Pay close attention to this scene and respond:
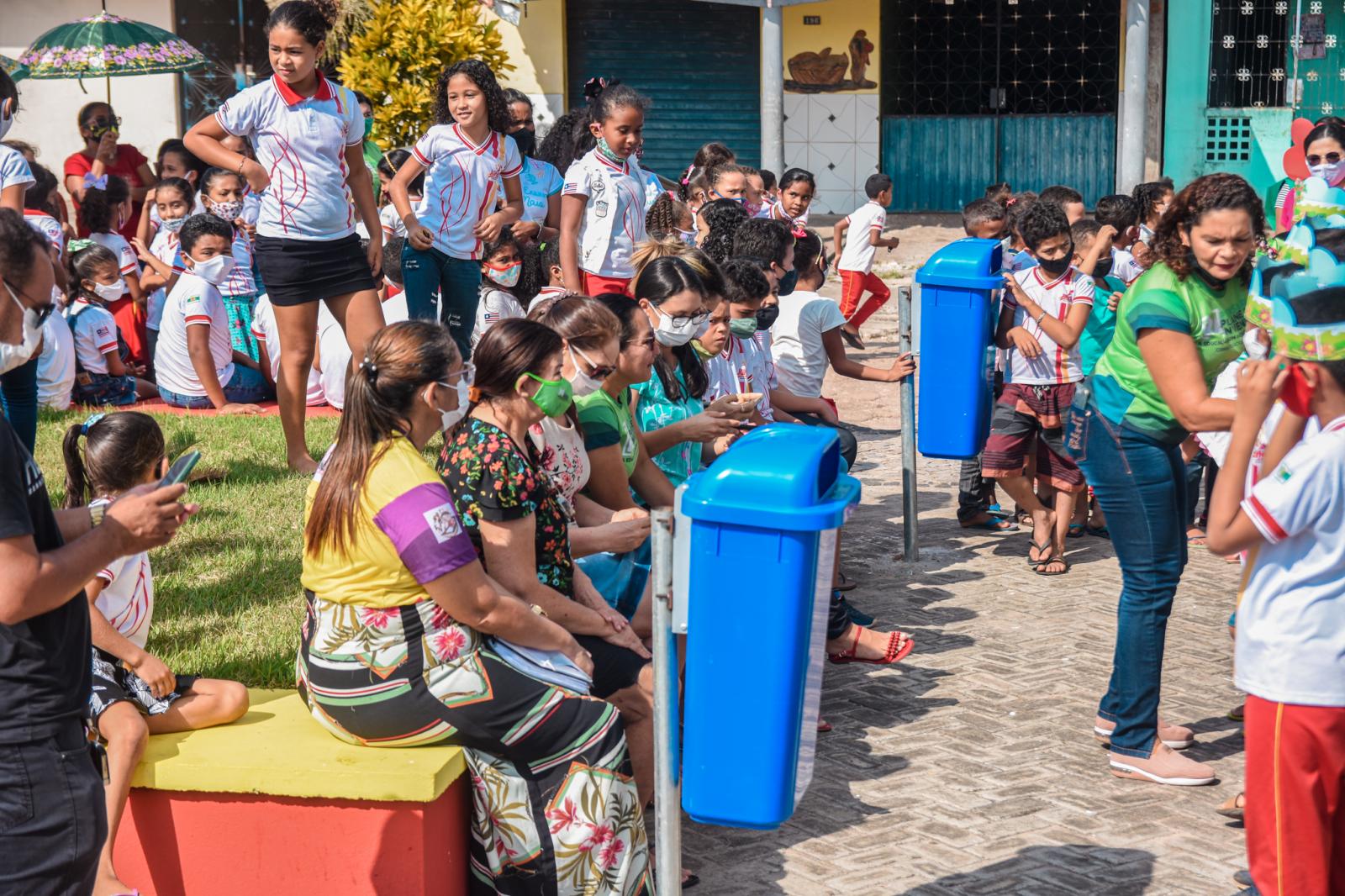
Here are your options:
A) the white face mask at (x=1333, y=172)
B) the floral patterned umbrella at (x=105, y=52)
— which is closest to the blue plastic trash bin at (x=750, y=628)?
the white face mask at (x=1333, y=172)

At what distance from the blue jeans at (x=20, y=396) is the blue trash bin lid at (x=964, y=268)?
12.3 ft

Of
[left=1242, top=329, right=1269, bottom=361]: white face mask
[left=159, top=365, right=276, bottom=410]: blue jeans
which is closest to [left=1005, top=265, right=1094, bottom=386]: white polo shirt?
[left=1242, top=329, right=1269, bottom=361]: white face mask

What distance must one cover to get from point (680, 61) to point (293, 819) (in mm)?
15415

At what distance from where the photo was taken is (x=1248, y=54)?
16656 mm

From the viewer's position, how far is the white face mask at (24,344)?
130 inches

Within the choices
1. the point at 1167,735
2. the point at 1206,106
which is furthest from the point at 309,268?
the point at 1206,106

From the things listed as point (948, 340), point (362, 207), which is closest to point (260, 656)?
point (362, 207)

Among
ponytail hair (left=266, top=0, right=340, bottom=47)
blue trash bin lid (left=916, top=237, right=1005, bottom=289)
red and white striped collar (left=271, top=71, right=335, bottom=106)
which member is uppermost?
ponytail hair (left=266, top=0, right=340, bottom=47)

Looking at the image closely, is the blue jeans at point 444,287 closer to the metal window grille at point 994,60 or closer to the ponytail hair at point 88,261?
the ponytail hair at point 88,261

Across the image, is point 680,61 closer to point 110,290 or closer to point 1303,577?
point 110,290

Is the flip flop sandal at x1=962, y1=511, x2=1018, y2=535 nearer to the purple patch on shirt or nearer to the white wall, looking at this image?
the purple patch on shirt

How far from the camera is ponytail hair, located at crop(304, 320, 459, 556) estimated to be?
3602 mm

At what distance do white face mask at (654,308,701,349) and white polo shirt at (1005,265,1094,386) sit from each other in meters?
2.42

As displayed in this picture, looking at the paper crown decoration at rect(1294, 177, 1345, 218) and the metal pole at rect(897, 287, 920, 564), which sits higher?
the paper crown decoration at rect(1294, 177, 1345, 218)
